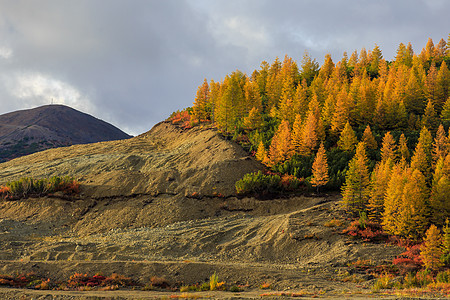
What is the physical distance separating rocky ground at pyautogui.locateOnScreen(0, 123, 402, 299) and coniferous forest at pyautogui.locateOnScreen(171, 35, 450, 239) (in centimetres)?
382

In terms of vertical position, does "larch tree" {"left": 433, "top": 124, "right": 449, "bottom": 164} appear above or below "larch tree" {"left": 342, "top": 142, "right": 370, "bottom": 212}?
above

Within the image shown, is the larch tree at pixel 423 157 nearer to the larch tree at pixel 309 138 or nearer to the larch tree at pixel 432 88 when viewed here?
the larch tree at pixel 309 138

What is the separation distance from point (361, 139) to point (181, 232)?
37932 millimetres

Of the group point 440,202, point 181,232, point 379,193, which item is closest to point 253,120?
point 379,193

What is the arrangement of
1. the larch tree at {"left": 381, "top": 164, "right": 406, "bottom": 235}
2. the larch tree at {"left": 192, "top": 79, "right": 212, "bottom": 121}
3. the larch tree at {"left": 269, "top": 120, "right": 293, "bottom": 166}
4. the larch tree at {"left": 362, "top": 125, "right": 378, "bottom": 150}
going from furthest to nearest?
the larch tree at {"left": 192, "top": 79, "right": 212, "bottom": 121} → the larch tree at {"left": 362, "top": 125, "right": 378, "bottom": 150} → the larch tree at {"left": 269, "top": 120, "right": 293, "bottom": 166} → the larch tree at {"left": 381, "top": 164, "right": 406, "bottom": 235}

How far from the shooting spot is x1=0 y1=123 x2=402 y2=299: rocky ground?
21.1m

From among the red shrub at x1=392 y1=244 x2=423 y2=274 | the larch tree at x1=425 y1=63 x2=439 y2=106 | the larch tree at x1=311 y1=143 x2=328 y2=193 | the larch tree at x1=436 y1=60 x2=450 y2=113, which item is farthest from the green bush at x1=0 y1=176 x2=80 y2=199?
the larch tree at x1=436 y1=60 x2=450 y2=113

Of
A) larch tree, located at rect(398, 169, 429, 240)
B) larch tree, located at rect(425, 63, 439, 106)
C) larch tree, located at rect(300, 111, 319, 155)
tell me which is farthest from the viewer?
larch tree, located at rect(425, 63, 439, 106)

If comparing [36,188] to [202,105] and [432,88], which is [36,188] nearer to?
[202,105]

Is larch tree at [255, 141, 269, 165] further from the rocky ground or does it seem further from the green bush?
the green bush

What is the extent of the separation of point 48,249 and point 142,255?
345 inches

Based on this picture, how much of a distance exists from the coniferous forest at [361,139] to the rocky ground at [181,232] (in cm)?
382

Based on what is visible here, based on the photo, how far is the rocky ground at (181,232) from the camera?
2112 centimetres

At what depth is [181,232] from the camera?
33.6 metres
